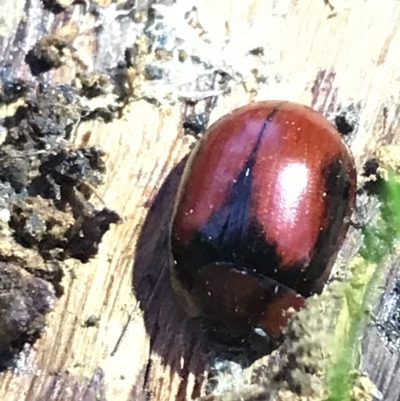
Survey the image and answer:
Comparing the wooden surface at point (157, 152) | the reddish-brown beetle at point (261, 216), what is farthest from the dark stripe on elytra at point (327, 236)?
the wooden surface at point (157, 152)

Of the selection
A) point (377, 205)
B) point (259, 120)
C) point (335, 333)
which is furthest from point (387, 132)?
point (335, 333)

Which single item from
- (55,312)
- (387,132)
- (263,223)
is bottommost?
(55,312)

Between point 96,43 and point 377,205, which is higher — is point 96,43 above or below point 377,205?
above

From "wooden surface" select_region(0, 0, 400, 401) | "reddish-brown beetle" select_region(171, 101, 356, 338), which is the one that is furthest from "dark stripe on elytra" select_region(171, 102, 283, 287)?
"wooden surface" select_region(0, 0, 400, 401)

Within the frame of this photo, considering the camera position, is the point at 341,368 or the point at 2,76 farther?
the point at 2,76

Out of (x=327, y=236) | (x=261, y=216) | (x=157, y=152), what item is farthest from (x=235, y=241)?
(x=157, y=152)

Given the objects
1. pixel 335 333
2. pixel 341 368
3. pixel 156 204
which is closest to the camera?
pixel 341 368

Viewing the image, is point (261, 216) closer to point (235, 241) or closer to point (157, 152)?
point (235, 241)

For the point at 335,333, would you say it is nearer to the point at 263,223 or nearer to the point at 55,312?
the point at 263,223

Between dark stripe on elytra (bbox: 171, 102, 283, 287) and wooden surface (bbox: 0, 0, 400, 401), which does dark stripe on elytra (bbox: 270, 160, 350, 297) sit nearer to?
dark stripe on elytra (bbox: 171, 102, 283, 287)
